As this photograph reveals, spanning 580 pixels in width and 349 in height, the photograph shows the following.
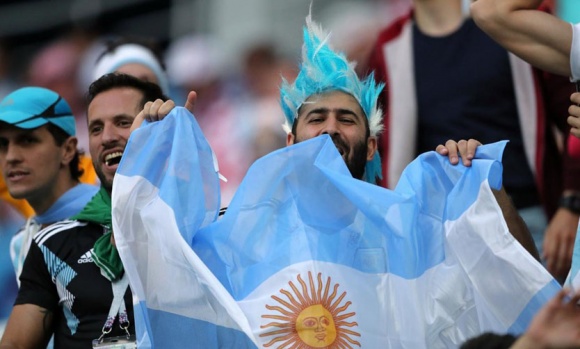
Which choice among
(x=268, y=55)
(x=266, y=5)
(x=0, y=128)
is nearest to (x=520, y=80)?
(x=0, y=128)

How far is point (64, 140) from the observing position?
18.2 feet

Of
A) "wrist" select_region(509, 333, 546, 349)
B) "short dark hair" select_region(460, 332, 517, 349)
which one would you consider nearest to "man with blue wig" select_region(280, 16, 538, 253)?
"short dark hair" select_region(460, 332, 517, 349)

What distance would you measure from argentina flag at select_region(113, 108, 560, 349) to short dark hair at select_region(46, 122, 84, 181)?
1.47 metres

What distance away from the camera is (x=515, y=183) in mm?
5531

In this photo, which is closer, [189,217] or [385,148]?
[189,217]

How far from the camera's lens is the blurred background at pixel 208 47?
7.61 meters

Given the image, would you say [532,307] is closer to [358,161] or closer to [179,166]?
[358,161]

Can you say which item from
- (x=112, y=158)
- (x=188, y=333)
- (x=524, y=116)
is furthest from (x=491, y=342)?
(x=524, y=116)

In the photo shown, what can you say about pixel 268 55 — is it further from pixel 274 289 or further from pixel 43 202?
pixel 274 289

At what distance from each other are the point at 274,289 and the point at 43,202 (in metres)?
1.85

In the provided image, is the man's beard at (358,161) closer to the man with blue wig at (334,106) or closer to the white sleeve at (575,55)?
the man with blue wig at (334,106)

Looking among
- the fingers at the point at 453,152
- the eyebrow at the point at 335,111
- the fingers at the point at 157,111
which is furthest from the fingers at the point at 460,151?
the fingers at the point at 157,111

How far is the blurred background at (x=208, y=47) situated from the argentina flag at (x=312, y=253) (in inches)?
83.1

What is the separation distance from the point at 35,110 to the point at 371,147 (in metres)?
1.50
